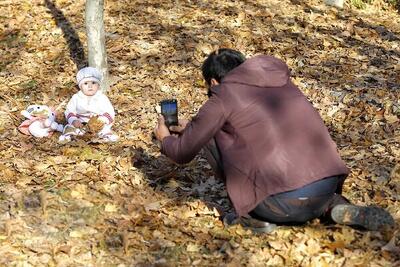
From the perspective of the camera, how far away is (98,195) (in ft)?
17.8

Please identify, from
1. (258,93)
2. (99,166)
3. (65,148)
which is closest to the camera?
(258,93)

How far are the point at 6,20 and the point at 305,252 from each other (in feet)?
27.8

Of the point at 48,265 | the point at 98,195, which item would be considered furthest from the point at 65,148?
the point at 48,265

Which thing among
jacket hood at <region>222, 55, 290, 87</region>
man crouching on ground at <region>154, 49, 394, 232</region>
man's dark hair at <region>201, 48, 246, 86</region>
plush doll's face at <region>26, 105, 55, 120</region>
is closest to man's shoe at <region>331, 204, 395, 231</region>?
man crouching on ground at <region>154, 49, 394, 232</region>

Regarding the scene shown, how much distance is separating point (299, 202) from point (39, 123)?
12.7ft

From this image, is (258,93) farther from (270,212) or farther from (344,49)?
(344,49)

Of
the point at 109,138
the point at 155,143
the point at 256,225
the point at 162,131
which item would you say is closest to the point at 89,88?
the point at 109,138

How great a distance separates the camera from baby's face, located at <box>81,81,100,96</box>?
21.9ft

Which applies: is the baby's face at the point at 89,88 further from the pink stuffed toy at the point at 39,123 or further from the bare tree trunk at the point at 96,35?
the bare tree trunk at the point at 96,35

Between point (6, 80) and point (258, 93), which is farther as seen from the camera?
point (6, 80)

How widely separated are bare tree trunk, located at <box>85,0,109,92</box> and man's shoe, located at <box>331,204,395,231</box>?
457 centimetres

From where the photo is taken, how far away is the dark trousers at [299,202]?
163 inches

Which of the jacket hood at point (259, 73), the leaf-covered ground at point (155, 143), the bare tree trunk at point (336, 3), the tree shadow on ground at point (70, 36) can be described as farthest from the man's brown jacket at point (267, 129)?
the bare tree trunk at point (336, 3)

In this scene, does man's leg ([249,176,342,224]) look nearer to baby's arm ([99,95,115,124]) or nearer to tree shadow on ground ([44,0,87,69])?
baby's arm ([99,95,115,124])
